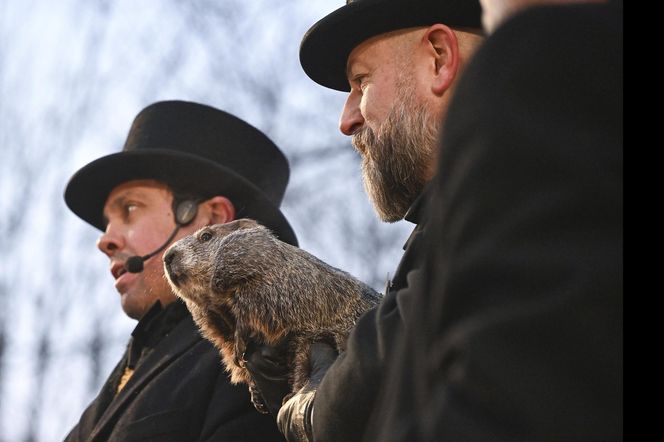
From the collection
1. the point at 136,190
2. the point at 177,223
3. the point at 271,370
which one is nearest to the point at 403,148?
the point at 271,370

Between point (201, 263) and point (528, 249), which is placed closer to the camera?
point (528, 249)

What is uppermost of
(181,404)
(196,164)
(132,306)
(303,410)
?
(196,164)

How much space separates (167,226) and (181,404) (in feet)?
3.55

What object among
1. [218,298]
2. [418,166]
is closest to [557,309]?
[418,166]

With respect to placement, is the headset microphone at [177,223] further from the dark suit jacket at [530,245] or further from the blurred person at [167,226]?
the dark suit jacket at [530,245]

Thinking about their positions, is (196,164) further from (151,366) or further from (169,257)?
(169,257)

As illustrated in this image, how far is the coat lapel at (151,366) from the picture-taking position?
3.83 meters

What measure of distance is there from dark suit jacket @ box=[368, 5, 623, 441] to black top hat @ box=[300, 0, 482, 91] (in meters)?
1.96

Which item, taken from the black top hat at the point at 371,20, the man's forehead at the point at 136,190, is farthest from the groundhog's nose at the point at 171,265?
the man's forehead at the point at 136,190

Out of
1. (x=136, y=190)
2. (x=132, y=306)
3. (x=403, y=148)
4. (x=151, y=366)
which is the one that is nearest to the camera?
(x=403, y=148)

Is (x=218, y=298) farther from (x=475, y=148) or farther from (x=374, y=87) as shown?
(x=475, y=148)

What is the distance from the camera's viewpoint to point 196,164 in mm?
4598

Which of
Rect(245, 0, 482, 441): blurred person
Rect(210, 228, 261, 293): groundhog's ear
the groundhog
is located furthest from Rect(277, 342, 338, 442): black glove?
Rect(210, 228, 261, 293): groundhog's ear
